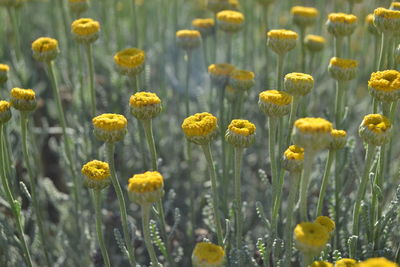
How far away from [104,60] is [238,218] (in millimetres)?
1523

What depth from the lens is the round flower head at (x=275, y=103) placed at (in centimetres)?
159

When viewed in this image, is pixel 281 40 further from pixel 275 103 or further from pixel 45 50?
pixel 45 50

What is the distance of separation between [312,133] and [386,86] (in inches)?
16.4

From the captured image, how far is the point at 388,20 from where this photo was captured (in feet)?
5.83

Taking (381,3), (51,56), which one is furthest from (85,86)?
(381,3)

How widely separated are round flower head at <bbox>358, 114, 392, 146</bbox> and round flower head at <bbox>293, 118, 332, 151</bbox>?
0.69 feet

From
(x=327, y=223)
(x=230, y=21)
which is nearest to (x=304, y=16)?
(x=230, y=21)

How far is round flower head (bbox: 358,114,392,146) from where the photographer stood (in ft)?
4.68

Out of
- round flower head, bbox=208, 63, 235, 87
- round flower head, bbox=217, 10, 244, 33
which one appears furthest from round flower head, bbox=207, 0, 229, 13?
round flower head, bbox=208, 63, 235, 87

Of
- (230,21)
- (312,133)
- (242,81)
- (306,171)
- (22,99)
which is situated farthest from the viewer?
(230,21)

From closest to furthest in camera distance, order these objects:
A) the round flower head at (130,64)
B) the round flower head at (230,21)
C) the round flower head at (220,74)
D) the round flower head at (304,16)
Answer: the round flower head at (130,64)
the round flower head at (220,74)
the round flower head at (230,21)
the round flower head at (304,16)

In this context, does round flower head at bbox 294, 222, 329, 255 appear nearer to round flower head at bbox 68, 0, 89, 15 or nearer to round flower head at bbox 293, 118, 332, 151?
round flower head at bbox 293, 118, 332, 151

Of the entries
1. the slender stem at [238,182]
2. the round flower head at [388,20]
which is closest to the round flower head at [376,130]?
the slender stem at [238,182]

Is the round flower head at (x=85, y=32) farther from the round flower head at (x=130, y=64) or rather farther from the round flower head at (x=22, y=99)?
the round flower head at (x=22, y=99)
